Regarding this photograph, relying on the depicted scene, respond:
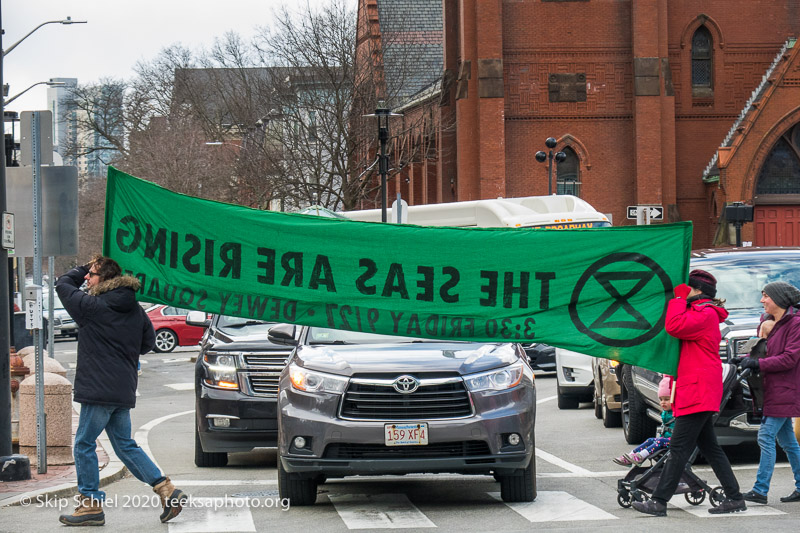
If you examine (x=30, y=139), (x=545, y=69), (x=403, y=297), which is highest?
(x=545, y=69)

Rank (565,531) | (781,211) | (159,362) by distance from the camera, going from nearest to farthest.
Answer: (565,531) → (159,362) → (781,211)

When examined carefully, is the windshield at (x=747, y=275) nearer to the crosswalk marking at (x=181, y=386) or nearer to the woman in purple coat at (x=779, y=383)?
the woman in purple coat at (x=779, y=383)

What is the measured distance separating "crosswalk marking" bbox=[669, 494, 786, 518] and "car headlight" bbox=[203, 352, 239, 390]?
15.4ft

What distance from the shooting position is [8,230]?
11.4 metres

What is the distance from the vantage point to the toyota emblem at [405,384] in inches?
369

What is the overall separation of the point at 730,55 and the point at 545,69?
26.5 feet

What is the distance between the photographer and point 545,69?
4684 cm

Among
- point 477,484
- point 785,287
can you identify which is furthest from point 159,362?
point 785,287

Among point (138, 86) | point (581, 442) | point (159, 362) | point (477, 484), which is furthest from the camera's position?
point (138, 86)

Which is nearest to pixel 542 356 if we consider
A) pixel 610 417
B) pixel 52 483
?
pixel 610 417

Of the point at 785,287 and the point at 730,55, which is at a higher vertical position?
the point at 730,55

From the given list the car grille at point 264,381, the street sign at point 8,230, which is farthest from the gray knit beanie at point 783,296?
the street sign at point 8,230

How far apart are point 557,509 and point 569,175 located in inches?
1520

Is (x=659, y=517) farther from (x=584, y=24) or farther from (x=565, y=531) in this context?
(x=584, y=24)
